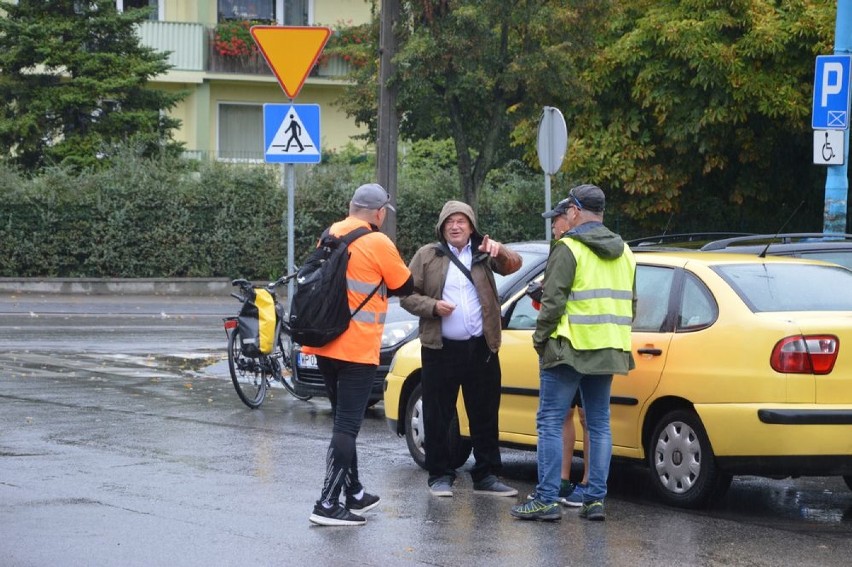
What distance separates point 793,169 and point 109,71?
14487 millimetres

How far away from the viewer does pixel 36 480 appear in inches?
345

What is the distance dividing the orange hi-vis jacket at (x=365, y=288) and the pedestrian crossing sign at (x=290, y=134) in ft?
21.3

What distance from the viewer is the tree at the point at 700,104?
76.3 feet

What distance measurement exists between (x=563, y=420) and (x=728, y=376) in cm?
93

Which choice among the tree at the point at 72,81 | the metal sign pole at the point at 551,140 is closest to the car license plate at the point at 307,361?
the metal sign pole at the point at 551,140

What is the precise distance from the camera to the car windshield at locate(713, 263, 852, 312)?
8.06 metres

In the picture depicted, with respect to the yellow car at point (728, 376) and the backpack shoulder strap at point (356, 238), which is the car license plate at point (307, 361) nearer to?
the yellow car at point (728, 376)

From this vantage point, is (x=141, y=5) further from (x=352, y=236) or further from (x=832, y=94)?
(x=352, y=236)

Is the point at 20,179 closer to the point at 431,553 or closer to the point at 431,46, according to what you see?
the point at 431,46

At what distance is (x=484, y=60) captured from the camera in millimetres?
22750

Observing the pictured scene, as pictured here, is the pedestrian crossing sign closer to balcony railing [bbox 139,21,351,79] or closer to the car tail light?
the car tail light

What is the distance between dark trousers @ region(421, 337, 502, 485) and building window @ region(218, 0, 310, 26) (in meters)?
31.5

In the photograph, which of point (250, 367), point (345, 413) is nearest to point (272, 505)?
point (345, 413)

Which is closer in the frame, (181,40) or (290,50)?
(290,50)
